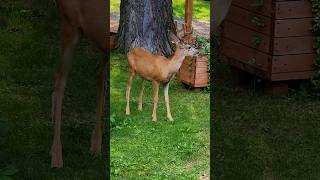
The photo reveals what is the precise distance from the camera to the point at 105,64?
3840 millimetres

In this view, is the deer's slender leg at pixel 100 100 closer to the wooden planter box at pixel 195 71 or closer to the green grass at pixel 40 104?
the green grass at pixel 40 104

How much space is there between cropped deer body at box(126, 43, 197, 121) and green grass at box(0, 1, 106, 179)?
0.41 meters

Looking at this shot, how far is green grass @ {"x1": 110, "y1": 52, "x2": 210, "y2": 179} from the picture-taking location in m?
3.53

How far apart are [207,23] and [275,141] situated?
85.9 inches

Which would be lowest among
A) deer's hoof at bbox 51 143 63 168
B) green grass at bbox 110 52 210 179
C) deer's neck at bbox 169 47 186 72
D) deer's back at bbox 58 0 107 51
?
deer's hoof at bbox 51 143 63 168

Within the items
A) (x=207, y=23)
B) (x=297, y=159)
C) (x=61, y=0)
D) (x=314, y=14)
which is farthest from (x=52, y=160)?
(x=314, y=14)

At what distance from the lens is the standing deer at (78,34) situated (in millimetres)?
3656

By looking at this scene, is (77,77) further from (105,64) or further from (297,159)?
(297,159)

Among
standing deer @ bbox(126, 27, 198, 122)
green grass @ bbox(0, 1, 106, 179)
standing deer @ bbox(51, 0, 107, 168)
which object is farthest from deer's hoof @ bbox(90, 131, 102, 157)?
standing deer @ bbox(126, 27, 198, 122)

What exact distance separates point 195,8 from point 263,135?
229 centimetres

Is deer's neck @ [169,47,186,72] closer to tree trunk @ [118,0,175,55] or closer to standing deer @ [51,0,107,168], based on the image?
tree trunk @ [118,0,175,55]

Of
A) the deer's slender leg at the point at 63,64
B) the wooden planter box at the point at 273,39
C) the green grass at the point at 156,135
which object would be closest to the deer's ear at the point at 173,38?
the green grass at the point at 156,135

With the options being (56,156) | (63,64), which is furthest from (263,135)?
(63,64)

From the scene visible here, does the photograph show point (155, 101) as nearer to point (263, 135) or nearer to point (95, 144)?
point (95, 144)
